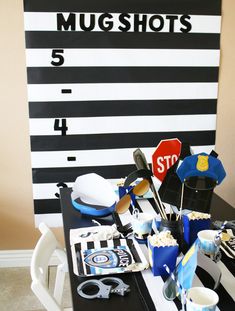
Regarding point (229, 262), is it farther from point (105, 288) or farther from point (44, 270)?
point (44, 270)

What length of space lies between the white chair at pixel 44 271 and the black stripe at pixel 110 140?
0.92 meters

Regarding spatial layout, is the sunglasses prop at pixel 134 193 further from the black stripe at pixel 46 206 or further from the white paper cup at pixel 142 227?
the black stripe at pixel 46 206

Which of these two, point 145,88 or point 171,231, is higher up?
point 145,88

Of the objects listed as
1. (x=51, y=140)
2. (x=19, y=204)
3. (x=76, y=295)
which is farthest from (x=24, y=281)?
(x=76, y=295)

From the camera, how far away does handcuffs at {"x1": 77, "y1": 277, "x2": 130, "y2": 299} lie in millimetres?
1094

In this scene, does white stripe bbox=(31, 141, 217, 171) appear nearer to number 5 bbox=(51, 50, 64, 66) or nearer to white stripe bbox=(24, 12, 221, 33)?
number 5 bbox=(51, 50, 64, 66)

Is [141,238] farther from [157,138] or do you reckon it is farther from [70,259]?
[157,138]

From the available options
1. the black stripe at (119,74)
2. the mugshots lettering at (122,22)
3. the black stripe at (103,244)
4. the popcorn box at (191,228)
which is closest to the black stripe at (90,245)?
the black stripe at (103,244)

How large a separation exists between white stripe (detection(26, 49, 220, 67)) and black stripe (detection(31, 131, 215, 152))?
45cm

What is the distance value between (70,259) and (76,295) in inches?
7.8

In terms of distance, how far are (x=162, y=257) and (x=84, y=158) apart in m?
1.39

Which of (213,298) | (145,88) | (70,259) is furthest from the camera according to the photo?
(145,88)

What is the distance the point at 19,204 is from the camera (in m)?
2.53

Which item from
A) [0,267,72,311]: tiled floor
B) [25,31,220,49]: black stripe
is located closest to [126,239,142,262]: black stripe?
[0,267,72,311]: tiled floor
